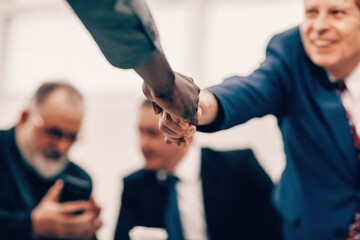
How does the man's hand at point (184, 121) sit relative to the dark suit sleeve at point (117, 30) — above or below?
below

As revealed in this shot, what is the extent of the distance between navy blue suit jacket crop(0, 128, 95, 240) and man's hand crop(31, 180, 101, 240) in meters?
0.03

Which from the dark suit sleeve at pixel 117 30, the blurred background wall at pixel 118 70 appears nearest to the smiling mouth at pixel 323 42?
the dark suit sleeve at pixel 117 30

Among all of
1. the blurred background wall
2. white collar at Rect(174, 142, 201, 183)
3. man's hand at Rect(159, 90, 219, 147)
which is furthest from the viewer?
the blurred background wall

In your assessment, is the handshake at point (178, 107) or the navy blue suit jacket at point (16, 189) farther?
the navy blue suit jacket at point (16, 189)

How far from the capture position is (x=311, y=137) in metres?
0.81

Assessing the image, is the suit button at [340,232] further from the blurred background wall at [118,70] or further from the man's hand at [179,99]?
the blurred background wall at [118,70]

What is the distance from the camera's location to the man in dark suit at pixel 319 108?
30.3 inches

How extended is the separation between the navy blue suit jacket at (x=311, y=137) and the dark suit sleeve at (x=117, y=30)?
39 cm

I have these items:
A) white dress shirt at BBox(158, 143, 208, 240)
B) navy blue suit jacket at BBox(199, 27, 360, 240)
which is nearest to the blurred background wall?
white dress shirt at BBox(158, 143, 208, 240)

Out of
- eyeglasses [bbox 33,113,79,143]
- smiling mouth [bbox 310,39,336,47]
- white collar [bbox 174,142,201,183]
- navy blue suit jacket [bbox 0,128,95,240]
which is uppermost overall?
smiling mouth [bbox 310,39,336,47]

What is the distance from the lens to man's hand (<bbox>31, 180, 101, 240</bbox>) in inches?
44.5

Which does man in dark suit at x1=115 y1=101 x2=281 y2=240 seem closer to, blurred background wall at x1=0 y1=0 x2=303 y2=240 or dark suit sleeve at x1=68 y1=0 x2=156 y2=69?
blurred background wall at x1=0 y1=0 x2=303 y2=240

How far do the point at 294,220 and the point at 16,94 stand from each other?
6.57ft

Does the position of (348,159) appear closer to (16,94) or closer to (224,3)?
(224,3)
